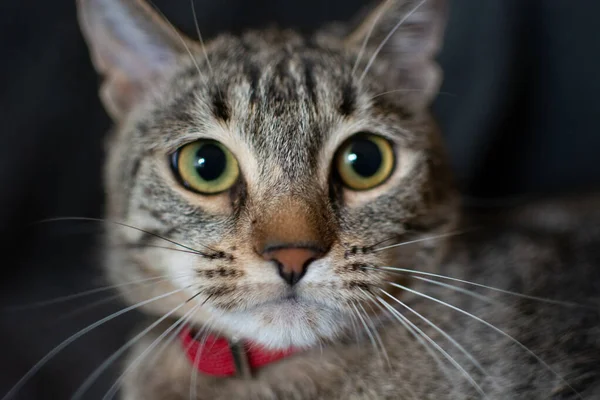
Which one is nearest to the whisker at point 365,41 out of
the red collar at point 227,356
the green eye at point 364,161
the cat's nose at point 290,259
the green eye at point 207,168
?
the green eye at point 364,161

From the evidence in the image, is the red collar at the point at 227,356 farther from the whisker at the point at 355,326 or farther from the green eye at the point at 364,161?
the green eye at the point at 364,161

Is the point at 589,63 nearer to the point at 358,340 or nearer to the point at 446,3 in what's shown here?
the point at 446,3

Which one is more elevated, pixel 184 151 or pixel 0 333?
pixel 184 151

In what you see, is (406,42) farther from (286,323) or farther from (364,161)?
(286,323)

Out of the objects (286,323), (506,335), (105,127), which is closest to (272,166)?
(286,323)

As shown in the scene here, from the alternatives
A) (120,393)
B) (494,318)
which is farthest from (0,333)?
(494,318)

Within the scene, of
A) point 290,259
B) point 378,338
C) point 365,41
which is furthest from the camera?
point 365,41
